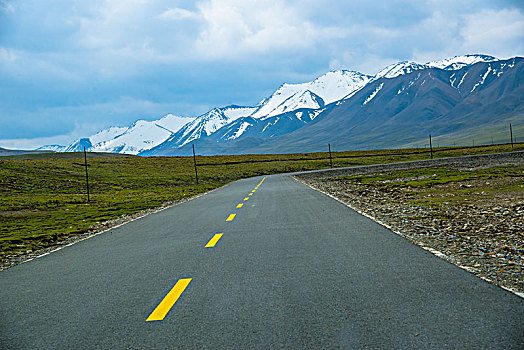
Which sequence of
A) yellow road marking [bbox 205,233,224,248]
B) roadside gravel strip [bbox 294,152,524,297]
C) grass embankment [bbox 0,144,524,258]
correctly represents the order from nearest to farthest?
roadside gravel strip [bbox 294,152,524,297]
yellow road marking [bbox 205,233,224,248]
grass embankment [bbox 0,144,524,258]

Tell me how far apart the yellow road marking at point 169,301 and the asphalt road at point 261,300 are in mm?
32

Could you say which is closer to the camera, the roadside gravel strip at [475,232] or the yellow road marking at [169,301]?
the yellow road marking at [169,301]

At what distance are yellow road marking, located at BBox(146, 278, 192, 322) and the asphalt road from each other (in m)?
0.03

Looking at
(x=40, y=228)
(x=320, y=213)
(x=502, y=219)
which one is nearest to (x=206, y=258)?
(x=320, y=213)

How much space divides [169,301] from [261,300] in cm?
119

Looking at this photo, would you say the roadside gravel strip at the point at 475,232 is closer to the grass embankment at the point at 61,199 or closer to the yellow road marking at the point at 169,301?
the yellow road marking at the point at 169,301

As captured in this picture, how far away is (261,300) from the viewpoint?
5422 mm

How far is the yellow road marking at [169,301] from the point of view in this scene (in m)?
5.04

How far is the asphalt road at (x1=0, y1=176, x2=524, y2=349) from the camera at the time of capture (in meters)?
4.26

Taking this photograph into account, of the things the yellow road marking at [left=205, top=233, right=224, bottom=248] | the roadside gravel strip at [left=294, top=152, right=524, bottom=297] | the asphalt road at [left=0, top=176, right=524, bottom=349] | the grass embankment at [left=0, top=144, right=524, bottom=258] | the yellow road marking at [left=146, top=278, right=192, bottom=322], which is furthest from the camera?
the grass embankment at [left=0, top=144, right=524, bottom=258]

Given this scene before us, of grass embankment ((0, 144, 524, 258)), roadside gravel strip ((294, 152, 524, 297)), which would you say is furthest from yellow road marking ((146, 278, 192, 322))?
grass embankment ((0, 144, 524, 258))

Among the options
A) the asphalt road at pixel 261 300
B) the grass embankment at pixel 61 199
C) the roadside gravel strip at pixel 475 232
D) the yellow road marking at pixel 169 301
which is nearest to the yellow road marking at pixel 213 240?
the asphalt road at pixel 261 300

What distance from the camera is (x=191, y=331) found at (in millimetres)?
4539

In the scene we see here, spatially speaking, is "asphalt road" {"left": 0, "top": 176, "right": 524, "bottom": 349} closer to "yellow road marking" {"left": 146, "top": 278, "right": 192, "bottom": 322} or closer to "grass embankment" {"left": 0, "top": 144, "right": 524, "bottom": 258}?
"yellow road marking" {"left": 146, "top": 278, "right": 192, "bottom": 322}
